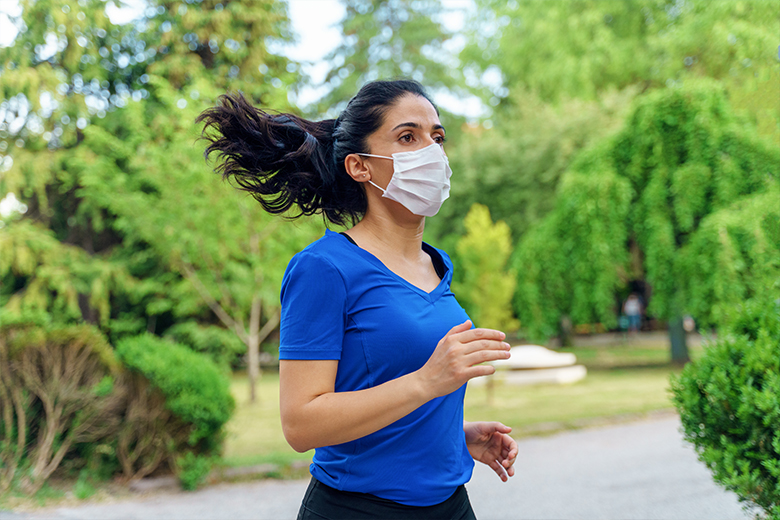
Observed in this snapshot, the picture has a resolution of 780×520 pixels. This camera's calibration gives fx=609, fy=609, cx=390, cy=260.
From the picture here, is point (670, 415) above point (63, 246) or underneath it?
underneath

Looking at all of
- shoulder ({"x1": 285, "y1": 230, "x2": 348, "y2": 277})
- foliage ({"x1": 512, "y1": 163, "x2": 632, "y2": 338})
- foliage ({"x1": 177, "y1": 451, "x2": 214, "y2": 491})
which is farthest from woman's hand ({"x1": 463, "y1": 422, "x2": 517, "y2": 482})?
foliage ({"x1": 512, "y1": 163, "x2": 632, "y2": 338})

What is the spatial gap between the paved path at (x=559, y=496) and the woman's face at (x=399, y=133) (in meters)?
3.86

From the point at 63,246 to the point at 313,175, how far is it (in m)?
17.7

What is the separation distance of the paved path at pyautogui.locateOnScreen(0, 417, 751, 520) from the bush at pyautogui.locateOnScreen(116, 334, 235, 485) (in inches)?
17.0

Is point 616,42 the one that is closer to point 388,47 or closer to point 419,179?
point 388,47

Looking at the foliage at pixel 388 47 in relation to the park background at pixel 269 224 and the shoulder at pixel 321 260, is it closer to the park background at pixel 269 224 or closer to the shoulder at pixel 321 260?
the park background at pixel 269 224

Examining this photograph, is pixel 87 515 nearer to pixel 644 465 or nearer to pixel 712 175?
A: pixel 644 465

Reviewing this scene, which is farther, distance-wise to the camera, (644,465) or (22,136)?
(22,136)

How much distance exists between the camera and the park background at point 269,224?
546 cm

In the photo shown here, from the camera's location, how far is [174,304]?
17.9 m

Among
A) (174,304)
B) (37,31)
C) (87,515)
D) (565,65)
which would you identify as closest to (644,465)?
(87,515)

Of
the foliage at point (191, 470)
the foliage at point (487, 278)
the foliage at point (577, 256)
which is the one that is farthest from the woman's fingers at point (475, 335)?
the foliage at point (577, 256)

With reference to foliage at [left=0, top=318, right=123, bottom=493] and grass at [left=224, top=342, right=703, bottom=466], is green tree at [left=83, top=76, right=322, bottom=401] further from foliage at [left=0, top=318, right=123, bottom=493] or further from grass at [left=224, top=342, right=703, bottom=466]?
foliage at [left=0, top=318, right=123, bottom=493]

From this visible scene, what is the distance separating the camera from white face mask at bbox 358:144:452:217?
1772mm
